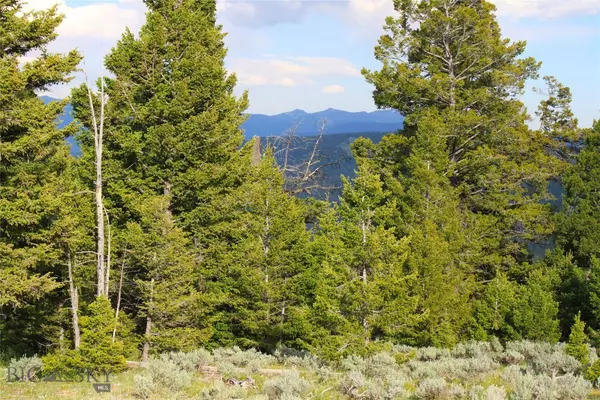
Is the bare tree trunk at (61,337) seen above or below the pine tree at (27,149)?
below

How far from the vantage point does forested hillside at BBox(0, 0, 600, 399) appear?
14.9 metres

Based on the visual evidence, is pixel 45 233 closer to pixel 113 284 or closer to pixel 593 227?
pixel 113 284

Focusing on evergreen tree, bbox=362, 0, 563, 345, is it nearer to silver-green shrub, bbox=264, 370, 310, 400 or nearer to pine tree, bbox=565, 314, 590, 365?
pine tree, bbox=565, 314, 590, 365

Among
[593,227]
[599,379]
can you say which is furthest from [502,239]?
[599,379]

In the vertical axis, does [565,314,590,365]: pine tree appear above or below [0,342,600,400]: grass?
above

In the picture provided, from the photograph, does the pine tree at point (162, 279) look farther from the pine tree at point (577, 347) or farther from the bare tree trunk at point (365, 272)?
the pine tree at point (577, 347)

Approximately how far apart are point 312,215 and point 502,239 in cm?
977

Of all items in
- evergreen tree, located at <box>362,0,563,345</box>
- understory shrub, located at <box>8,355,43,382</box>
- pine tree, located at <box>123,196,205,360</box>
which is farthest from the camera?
evergreen tree, located at <box>362,0,563,345</box>

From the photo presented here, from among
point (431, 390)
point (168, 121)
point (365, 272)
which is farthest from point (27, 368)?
point (168, 121)

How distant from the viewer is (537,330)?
20.9 meters

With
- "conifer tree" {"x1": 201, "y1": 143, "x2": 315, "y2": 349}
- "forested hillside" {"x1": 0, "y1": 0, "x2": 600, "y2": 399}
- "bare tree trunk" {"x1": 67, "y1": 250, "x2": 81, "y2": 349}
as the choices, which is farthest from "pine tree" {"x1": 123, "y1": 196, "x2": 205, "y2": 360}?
"conifer tree" {"x1": 201, "y1": 143, "x2": 315, "y2": 349}

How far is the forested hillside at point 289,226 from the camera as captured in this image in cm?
1491

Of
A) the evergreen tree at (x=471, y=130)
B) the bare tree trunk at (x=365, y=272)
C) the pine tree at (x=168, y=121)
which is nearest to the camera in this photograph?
the bare tree trunk at (x=365, y=272)

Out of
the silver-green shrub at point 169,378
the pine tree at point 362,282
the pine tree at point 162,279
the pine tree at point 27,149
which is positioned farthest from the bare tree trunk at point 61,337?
the pine tree at point 362,282
